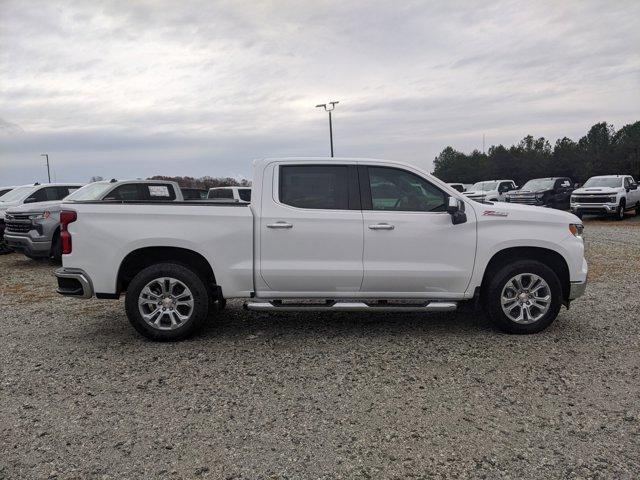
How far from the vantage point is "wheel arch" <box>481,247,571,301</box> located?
5348 millimetres

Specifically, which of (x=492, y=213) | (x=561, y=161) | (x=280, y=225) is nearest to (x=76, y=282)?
(x=280, y=225)

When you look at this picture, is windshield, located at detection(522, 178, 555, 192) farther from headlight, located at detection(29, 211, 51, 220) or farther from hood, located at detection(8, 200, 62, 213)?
headlight, located at detection(29, 211, 51, 220)

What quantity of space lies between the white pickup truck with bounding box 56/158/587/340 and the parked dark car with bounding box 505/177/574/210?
20.5 meters

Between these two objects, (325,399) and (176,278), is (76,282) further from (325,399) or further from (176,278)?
(325,399)

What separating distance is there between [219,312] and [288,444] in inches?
139

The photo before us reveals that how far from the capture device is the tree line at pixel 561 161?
4341cm

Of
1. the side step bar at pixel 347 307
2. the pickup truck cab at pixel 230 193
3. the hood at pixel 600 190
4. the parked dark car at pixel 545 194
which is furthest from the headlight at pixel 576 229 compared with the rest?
the parked dark car at pixel 545 194

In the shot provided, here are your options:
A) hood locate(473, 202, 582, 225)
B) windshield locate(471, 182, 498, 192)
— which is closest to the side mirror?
hood locate(473, 202, 582, 225)

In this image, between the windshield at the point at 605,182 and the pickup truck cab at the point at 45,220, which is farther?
the windshield at the point at 605,182

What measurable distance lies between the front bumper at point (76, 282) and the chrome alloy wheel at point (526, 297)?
4.16 m

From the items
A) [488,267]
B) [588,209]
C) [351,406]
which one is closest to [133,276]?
[351,406]

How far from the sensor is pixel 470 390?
3998 millimetres

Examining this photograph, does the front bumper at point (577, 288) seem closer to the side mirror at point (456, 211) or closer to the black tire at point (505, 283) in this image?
the black tire at point (505, 283)

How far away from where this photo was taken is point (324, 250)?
5.11 meters
